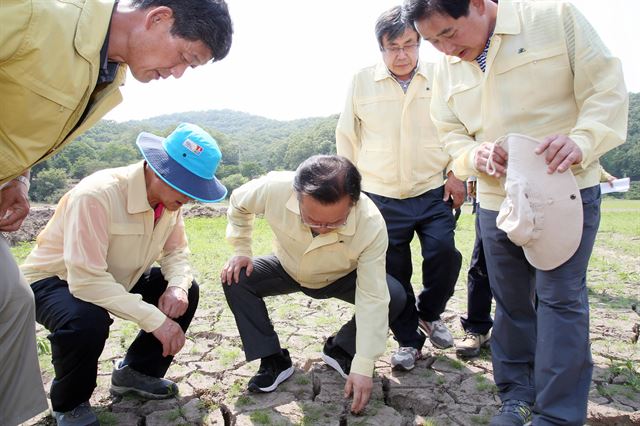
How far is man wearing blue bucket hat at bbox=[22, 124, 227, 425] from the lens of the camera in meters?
2.45

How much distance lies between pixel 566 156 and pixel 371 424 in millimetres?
1520

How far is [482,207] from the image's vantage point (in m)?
2.68

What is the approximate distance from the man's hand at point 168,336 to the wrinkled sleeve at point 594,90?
188 cm

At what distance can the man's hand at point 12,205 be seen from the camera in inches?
94.3

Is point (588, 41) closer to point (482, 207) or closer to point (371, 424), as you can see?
point (482, 207)

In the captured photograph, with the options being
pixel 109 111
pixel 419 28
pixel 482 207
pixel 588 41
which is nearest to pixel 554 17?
pixel 588 41

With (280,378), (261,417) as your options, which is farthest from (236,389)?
(261,417)

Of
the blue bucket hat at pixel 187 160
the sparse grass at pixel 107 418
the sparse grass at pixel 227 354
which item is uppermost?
the blue bucket hat at pixel 187 160

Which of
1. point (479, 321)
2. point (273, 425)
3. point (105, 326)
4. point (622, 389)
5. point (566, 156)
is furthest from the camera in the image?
point (479, 321)

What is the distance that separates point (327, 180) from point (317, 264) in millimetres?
585

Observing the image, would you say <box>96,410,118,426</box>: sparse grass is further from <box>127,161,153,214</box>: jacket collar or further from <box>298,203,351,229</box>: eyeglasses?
<box>298,203,351,229</box>: eyeglasses

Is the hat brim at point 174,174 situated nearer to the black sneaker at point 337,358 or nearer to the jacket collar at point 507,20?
the black sneaker at point 337,358

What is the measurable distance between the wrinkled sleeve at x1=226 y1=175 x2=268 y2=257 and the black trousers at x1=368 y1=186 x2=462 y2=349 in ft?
2.86

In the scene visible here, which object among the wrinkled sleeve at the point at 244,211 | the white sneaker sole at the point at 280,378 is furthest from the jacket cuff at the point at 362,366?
the wrinkled sleeve at the point at 244,211
